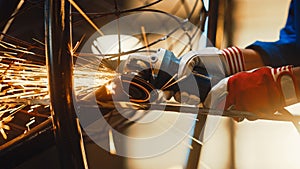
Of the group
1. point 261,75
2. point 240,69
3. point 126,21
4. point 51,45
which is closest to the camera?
point 51,45

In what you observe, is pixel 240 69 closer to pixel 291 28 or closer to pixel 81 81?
pixel 291 28

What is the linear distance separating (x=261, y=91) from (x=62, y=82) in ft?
0.88

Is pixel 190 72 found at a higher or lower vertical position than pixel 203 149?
higher

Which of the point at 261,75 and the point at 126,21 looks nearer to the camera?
the point at 261,75

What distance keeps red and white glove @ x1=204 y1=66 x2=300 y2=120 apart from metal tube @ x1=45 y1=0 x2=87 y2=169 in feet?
0.75

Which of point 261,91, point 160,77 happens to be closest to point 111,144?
point 160,77

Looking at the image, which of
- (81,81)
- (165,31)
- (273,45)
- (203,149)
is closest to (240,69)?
(273,45)

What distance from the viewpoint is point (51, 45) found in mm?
349

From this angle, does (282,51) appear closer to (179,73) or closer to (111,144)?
(179,73)

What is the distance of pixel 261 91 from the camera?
46 centimetres

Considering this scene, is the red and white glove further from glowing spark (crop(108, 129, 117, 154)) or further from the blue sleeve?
glowing spark (crop(108, 129, 117, 154))

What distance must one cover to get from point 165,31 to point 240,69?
0.55 meters

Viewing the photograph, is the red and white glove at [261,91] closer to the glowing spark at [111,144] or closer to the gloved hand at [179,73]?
the gloved hand at [179,73]

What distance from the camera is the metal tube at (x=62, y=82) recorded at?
0.35 meters
